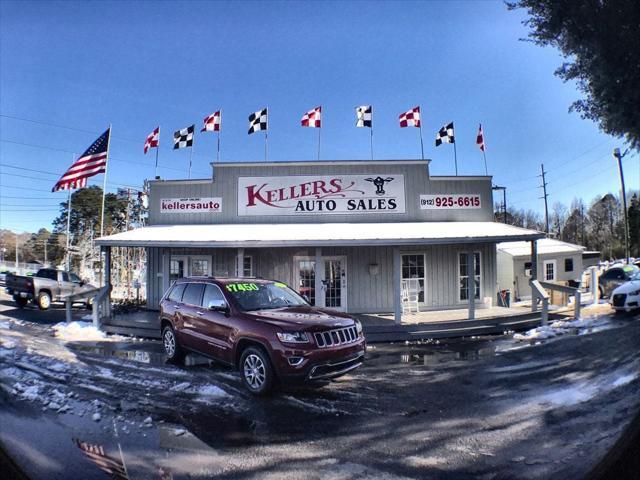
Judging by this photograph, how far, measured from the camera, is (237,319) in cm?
461

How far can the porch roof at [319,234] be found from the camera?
29.1 feet

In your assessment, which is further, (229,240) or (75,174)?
(229,240)

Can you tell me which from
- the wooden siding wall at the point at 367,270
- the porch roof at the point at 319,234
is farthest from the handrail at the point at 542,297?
the wooden siding wall at the point at 367,270

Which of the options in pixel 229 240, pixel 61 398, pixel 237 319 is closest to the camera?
pixel 61 398

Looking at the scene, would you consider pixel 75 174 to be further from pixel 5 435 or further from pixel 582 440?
pixel 582 440

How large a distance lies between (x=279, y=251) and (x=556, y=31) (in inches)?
400

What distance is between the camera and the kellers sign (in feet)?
38.2

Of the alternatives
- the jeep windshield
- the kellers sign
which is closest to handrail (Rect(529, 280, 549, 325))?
the kellers sign

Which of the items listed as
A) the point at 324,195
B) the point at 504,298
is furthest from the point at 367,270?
the point at 504,298

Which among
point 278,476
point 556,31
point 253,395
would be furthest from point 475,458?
point 253,395

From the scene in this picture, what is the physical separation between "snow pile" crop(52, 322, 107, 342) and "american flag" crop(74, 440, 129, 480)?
6.10 meters

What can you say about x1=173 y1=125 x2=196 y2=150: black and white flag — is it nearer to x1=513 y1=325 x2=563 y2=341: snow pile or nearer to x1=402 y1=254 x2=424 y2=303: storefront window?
x1=402 y1=254 x2=424 y2=303: storefront window

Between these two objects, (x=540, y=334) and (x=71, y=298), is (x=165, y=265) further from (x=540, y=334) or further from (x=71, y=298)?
(x=540, y=334)

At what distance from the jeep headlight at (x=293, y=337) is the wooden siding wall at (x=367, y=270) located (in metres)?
7.20
